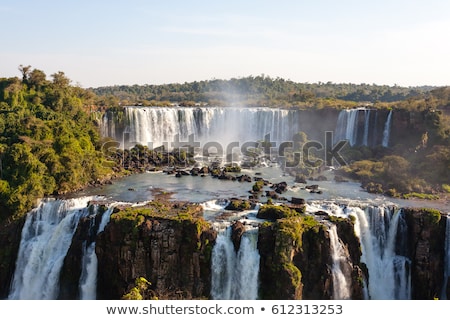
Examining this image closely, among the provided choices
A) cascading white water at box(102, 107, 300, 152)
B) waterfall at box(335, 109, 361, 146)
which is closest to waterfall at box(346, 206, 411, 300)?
waterfall at box(335, 109, 361, 146)

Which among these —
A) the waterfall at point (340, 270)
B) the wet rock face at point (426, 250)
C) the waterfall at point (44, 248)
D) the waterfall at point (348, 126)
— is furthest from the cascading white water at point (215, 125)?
the waterfall at point (340, 270)

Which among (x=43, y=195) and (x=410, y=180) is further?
(x=410, y=180)

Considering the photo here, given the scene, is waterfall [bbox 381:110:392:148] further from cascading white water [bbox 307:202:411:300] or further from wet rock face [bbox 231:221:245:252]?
wet rock face [bbox 231:221:245:252]

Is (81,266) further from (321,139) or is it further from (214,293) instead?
(321,139)

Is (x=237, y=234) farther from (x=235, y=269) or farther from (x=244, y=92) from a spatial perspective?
(x=244, y=92)

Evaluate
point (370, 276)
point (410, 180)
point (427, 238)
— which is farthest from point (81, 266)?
point (410, 180)

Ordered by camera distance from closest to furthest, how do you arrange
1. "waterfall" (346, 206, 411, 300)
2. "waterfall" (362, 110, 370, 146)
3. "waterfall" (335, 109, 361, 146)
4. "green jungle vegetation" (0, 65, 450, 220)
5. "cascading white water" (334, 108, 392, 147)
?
"waterfall" (346, 206, 411, 300), "green jungle vegetation" (0, 65, 450, 220), "cascading white water" (334, 108, 392, 147), "waterfall" (362, 110, 370, 146), "waterfall" (335, 109, 361, 146)
